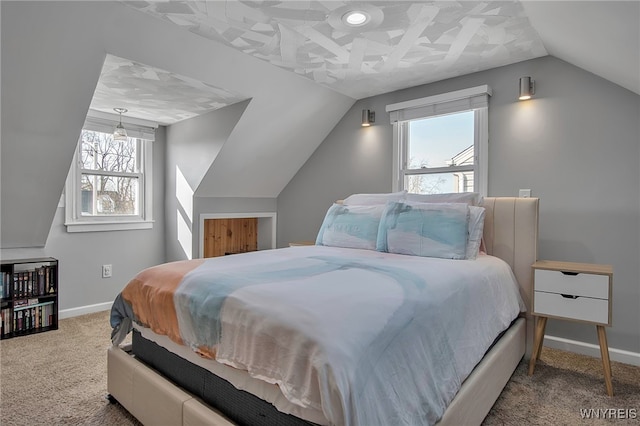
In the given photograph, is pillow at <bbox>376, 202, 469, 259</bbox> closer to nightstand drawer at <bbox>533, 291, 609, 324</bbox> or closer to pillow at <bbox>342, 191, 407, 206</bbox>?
pillow at <bbox>342, 191, 407, 206</bbox>

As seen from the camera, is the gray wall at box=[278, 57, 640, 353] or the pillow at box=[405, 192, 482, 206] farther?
the pillow at box=[405, 192, 482, 206]

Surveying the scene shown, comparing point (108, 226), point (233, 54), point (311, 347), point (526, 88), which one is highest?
point (233, 54)

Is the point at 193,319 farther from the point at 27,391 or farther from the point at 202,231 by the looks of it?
the point at 202,231

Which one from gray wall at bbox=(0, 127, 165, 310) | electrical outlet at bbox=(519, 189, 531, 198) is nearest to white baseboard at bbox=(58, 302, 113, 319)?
gray wall at bbox=(0, 127, 165, 310)

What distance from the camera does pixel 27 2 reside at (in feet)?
6.05

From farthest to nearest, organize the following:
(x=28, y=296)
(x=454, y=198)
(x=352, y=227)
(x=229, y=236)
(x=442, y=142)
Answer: (x=229, y=236) → (x=442, y=142) → (x=28, y=296) → (x=352, y=227) → (x=454, y=198)

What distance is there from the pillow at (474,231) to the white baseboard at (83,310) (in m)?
3.55

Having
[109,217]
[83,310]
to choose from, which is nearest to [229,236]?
[109,217]

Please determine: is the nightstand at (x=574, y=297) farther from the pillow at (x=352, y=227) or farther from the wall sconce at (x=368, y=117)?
the wall sconce at (x=368, y=117)

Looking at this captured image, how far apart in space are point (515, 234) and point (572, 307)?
1.99 feet

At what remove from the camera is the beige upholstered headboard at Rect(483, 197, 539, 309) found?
256 centimetres

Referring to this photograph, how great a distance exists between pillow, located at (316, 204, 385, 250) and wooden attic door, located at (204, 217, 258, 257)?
1862 millimetres

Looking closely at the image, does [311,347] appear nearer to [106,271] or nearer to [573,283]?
[573,283]

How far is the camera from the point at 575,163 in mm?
2713
